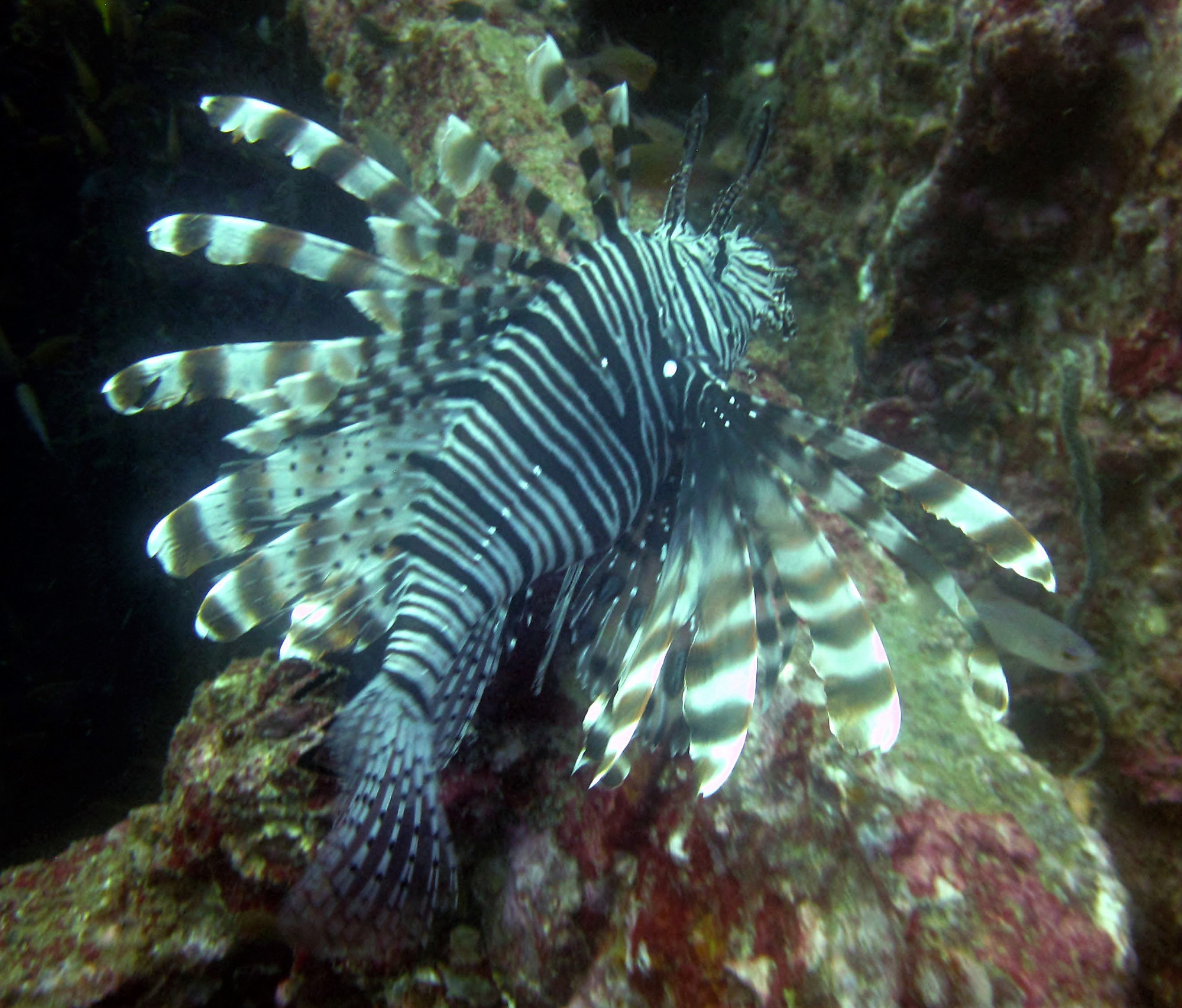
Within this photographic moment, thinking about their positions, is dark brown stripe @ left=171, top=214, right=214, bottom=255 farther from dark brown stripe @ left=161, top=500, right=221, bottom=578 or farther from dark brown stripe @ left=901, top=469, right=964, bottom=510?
dark brown stripe @ left=901, top=469, right=964, bottom=510

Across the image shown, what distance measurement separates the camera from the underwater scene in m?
1.65

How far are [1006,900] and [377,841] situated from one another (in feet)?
5.45

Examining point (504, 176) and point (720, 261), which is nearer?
point (504, 176)

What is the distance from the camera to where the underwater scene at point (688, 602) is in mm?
1646

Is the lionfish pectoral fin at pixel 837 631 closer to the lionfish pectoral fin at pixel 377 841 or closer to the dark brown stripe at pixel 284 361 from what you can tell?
the lionfish pectoral fin at pixel 377 841

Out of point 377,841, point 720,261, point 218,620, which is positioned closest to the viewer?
point 377,841

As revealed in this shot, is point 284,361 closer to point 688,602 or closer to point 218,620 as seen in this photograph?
point 218,620

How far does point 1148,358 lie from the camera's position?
6.28 feet

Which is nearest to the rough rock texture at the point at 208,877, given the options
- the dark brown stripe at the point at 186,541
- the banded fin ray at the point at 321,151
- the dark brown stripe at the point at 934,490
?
the dark brown stripe at the point at 186,541

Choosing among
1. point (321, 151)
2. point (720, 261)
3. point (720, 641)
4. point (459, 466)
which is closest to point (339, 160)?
point (321, 151)

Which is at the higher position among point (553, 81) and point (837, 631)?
point (553, 81)

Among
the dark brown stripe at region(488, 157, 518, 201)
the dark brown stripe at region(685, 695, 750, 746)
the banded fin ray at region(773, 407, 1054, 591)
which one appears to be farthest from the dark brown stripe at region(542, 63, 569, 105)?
the dark brown stripe at region(685, 695, 750, 746)

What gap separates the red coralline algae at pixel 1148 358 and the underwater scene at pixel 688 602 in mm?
12

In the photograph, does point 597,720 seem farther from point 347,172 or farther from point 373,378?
point 347,172
